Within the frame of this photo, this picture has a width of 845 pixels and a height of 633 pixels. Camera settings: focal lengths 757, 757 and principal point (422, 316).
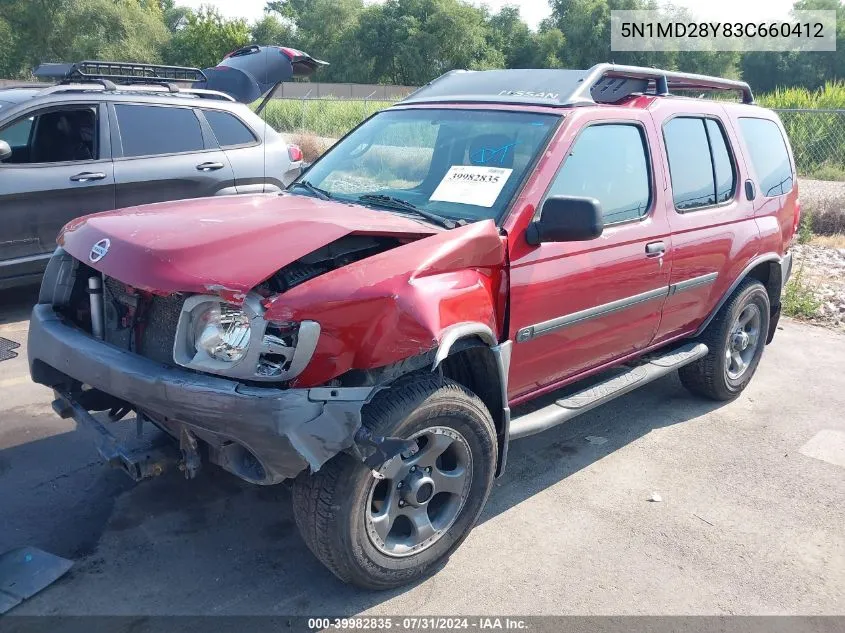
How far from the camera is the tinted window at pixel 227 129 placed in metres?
Answer: 7.46

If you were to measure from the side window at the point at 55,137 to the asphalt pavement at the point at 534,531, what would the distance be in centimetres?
239

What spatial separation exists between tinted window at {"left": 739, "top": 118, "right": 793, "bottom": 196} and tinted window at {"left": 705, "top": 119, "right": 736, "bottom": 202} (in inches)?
12.6

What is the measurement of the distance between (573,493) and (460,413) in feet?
4.11

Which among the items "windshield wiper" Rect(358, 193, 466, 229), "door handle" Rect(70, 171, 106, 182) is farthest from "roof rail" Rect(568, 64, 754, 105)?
"door handle" Rect(70, 171, 106, 182)

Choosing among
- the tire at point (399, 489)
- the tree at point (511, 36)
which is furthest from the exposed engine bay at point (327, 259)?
the tree at point (511, 36)

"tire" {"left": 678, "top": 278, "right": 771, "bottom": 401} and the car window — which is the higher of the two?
the car window

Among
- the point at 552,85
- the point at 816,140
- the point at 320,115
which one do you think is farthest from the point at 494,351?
the point at 320,115

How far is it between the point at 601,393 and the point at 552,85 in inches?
66.1

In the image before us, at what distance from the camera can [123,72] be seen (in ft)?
28.0

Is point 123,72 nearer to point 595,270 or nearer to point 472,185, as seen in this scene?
point 472,185

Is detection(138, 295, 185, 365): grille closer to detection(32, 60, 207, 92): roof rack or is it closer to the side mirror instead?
the side mirror

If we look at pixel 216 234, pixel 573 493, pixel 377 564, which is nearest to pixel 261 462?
pixel 377 564

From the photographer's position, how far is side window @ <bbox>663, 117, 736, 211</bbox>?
4438 mm

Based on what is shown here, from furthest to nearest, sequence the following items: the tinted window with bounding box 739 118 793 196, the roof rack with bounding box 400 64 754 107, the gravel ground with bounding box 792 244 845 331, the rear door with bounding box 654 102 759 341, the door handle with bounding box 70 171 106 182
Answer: the gravel ground with bounding box 792 244 845 331
the door handle with bounding box 70 171 106 182
the tinted window with bounding box 739 118 793 196
the rear door with bounding box 654 102 759 341
the roof rack with bounding box 400 64 754 107
